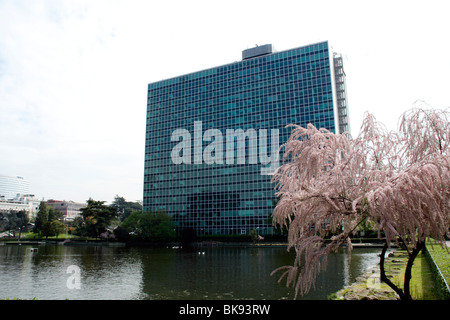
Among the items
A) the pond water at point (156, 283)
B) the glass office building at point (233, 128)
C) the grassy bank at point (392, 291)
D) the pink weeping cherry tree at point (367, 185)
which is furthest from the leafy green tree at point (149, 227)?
the pink weeping cherry tree at point (367, 185)

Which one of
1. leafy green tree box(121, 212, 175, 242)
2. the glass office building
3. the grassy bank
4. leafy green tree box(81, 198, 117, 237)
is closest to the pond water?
the grassy bank

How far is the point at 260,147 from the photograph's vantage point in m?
113

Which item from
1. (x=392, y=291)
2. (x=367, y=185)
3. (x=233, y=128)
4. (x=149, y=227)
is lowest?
(x=392, y=291)

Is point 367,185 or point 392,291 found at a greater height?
point 367,185

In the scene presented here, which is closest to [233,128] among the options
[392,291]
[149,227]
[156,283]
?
[149,227]

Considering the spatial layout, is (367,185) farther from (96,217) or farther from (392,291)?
(96,217)

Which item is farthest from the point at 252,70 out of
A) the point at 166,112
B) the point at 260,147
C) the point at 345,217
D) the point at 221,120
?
the point at 345,217

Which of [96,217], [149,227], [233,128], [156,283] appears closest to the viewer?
[156,283]

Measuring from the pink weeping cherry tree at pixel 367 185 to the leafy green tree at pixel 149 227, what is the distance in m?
97.3

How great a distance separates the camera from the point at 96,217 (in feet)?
354

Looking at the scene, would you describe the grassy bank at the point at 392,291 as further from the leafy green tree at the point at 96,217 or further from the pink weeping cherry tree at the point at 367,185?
the leafy green tree at the point at 96,217

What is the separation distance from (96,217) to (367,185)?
109 metres

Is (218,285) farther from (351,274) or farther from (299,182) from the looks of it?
(299,182)
